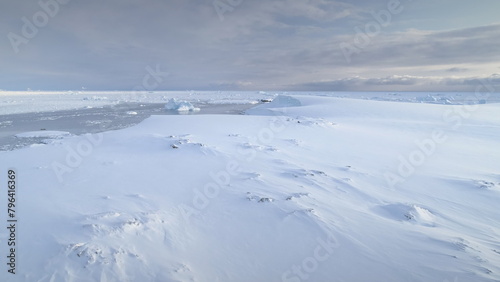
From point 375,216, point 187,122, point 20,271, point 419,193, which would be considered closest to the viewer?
point 20,271

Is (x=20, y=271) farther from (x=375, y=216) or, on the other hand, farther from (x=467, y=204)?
(x=467, y=204)

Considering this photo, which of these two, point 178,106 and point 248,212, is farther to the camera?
point 178,106

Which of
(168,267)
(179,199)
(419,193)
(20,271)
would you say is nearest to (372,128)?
(419,193)

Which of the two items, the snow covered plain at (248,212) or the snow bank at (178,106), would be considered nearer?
the snow covered plain at (248,212)

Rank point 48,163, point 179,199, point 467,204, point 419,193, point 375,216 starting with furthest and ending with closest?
point 48,163, point 419,193, point 467,204, point 179,199, point 375,216

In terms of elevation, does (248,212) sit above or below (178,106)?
above

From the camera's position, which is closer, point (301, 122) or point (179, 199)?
point (179, 199)

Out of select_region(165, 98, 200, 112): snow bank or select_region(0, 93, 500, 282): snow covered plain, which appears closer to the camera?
select_region(0, 93, 500, 282): snow covered plain
